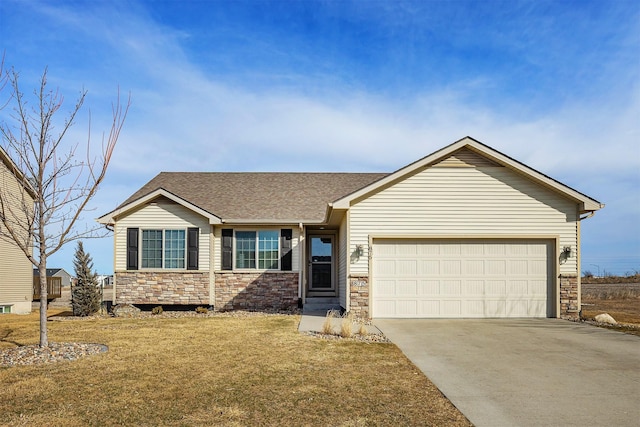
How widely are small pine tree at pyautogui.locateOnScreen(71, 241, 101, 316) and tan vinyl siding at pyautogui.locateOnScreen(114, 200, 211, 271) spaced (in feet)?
3.07

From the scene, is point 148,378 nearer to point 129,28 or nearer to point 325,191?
point 129,28

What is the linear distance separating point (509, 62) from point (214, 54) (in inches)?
312

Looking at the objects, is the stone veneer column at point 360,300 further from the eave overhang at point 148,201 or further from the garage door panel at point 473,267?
the eave overhang at point 148,201

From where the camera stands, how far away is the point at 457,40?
1252cm

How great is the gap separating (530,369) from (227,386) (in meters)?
4.61

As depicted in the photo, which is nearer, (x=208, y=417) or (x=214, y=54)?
(x=208, y=417)

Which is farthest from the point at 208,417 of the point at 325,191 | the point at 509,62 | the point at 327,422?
the point at 325,191

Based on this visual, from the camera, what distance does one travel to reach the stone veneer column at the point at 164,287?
1681 cm

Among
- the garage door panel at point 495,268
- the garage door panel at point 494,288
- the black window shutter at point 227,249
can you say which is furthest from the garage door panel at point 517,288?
the black window shutter at point 227,249

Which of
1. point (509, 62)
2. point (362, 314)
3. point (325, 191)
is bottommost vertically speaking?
point (362, 314)

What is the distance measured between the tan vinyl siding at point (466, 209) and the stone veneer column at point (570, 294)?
0.22 m

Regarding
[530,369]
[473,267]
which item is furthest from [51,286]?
[530,369]

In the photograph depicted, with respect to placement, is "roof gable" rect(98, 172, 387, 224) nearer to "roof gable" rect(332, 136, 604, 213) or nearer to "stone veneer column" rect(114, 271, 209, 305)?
"stone veneer column" rect(114, 271, 209, 305)

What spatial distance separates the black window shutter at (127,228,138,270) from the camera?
16.8 metres
